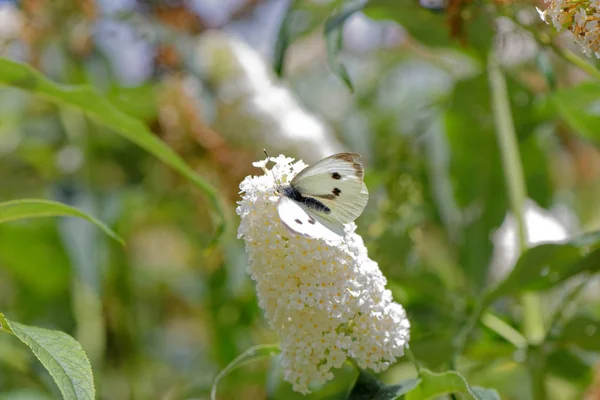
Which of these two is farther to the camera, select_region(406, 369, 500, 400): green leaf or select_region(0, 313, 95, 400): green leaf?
select_region(406, 369, 500, 400): green leaf

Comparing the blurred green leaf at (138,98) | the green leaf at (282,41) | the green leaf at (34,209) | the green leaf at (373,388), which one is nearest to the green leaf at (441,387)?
the green leaf at (373,388)

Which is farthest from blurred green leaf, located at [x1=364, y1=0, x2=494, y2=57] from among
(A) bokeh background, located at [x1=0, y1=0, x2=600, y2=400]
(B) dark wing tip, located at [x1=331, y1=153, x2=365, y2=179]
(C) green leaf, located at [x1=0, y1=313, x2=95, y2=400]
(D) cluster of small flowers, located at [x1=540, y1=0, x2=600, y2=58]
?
(C) green leaf, located at [x1=0, y1=313, x2=95, y2=400]

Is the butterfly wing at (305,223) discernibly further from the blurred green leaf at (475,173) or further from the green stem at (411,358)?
the blurred green leaf at (475,173)

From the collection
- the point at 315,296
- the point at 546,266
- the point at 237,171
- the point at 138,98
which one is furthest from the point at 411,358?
the point at 138,98

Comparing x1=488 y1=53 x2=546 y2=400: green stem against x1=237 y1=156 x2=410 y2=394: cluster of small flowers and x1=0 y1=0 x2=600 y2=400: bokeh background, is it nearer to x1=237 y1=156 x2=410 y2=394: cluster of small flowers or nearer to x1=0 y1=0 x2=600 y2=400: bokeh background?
x1=0 y1=0 x2=600 y2=400: bokeh background

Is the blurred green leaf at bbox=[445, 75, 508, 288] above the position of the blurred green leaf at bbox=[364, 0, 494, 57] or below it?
below

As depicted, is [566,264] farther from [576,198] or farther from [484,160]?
[576,198]
